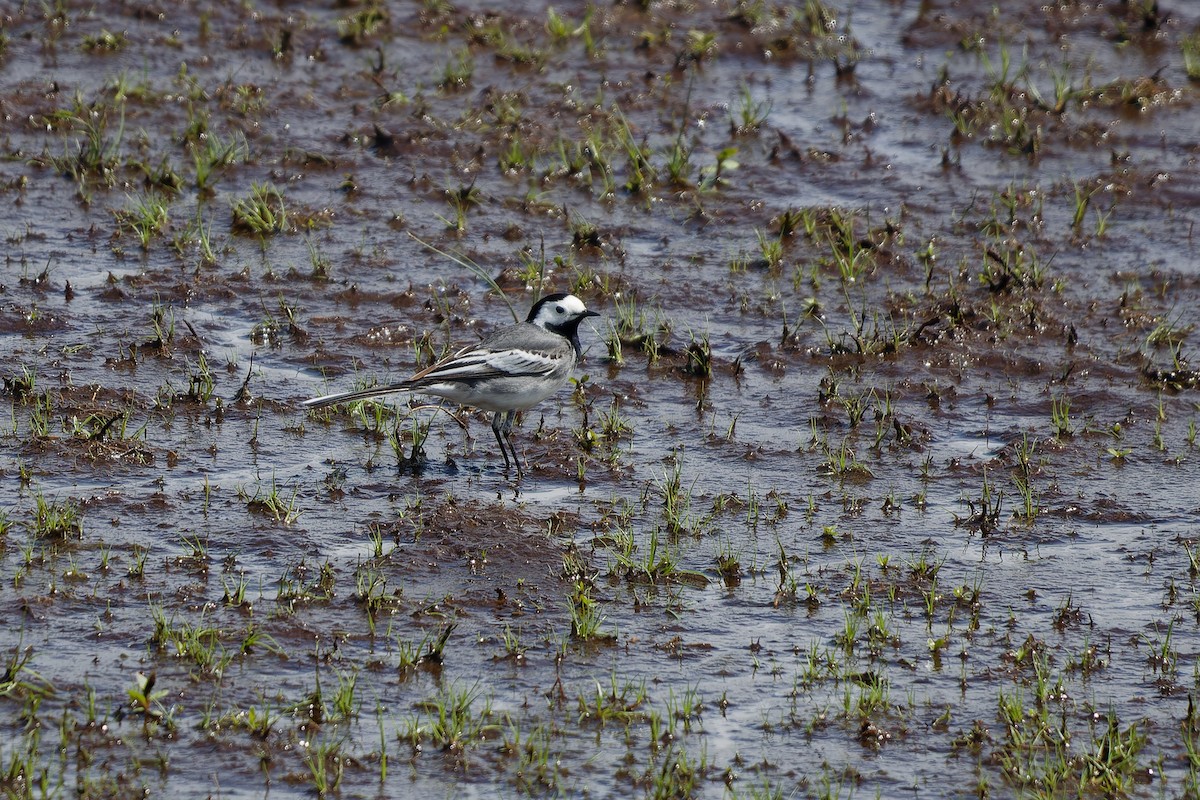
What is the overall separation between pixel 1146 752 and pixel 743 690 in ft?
5.96

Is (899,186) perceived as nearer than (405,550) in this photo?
No

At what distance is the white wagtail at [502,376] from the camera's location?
33.2 ft

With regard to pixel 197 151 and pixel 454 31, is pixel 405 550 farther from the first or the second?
pixel 454 31

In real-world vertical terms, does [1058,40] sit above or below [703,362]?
above

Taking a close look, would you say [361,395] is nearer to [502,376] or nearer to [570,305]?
[502,376]

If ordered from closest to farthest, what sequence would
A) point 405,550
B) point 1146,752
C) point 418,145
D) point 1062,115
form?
point 1146,752 → point 405,550 → point 418,145 → point 1062,115

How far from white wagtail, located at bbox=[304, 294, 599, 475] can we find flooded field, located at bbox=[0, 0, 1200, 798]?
13.5 inches

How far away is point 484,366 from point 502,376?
5.0 inches

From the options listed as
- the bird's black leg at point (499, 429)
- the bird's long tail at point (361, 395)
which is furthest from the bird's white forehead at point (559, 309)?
the bird's long tail at point (361, 395)

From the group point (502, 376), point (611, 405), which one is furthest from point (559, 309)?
point (502, 376)

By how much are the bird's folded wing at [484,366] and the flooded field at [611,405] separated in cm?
44

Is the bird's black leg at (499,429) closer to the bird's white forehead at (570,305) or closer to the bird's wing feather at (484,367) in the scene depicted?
the bird's wing feather at (484,367)

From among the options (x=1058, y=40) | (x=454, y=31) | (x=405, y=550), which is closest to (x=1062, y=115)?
(x=1058, y=40)

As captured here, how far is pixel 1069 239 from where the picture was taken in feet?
45.6
